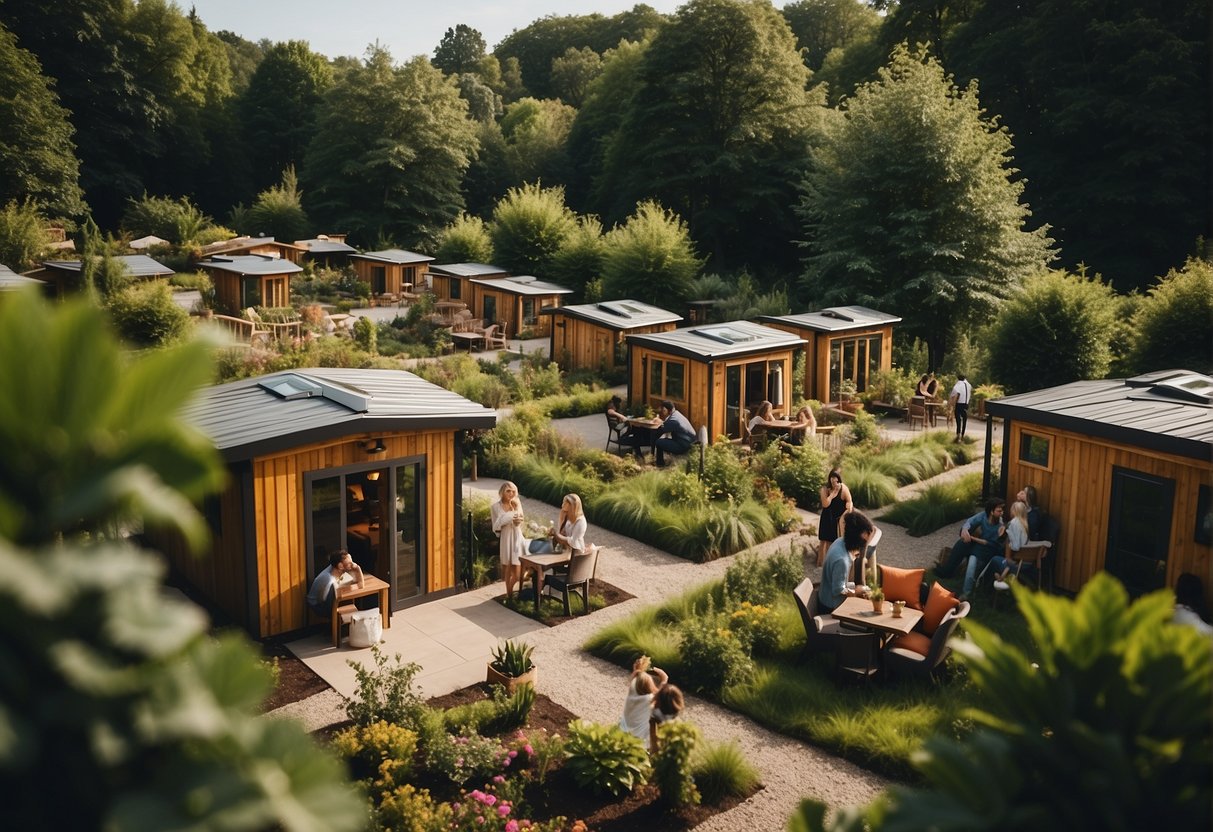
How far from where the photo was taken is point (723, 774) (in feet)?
28.3

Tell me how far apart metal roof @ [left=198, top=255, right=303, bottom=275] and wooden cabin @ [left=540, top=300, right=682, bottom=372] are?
1178 centimetres

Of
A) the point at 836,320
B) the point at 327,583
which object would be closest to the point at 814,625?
the point at 327,583

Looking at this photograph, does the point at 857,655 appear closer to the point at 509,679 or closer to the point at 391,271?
the point at 509,679

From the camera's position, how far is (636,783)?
8.64 meters

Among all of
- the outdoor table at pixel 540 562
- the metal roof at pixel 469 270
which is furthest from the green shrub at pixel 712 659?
the metal roof at pixel 469 270

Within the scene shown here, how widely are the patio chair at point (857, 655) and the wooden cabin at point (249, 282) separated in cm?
2908

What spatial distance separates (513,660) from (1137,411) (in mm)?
8873

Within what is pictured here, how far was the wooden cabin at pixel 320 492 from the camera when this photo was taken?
444 inches

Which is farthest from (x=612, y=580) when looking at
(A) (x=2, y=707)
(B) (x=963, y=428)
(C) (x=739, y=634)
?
(A) (x=2, y=707)

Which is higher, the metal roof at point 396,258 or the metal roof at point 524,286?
the metal roof at point 396,258

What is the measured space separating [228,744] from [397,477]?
415 inches

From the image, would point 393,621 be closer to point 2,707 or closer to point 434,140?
point 2,707

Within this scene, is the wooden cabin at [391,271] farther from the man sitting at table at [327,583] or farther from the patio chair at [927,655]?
the patio chair at [927,655]

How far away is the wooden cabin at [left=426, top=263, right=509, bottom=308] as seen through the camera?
38.3 meters
